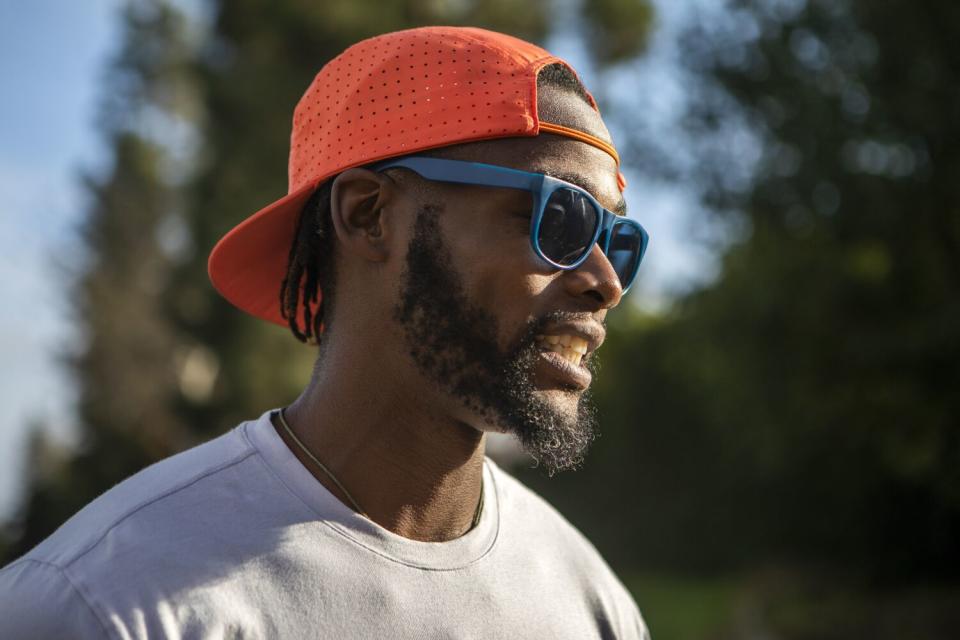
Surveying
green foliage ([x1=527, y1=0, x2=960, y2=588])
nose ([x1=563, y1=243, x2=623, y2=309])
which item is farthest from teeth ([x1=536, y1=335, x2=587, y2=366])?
green foliage ([x1=527, y1=0, x2=960, y2=588])

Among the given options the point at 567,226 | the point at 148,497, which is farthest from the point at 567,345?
the point at 148,497

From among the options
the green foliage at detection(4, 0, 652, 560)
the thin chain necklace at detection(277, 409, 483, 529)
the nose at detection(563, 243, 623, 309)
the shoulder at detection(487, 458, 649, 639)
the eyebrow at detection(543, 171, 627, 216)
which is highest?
the eyebrow at detection(543, 171, 627, 216)

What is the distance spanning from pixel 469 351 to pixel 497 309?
0.11m

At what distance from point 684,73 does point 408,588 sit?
536 inches

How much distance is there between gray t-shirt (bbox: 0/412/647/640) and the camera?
198 cm

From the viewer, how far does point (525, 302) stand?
234cm

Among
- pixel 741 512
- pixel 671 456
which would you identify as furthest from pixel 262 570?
pixel 671 456

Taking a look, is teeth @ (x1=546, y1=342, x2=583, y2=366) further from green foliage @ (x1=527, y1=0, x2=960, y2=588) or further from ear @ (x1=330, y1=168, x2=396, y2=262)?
green foliage @ (x1=527, y1=0, x2=960, y2=588)

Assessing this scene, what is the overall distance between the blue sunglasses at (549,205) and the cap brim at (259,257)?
359mm

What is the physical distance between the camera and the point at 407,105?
2438 millimetres

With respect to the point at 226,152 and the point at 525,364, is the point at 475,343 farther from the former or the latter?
the point at 226,152

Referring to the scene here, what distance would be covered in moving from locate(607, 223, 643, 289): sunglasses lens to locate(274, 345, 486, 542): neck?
580 millimetres

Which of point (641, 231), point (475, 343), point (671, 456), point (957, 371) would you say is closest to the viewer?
point (475, 343)

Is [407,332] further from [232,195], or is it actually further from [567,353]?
[232,195]
